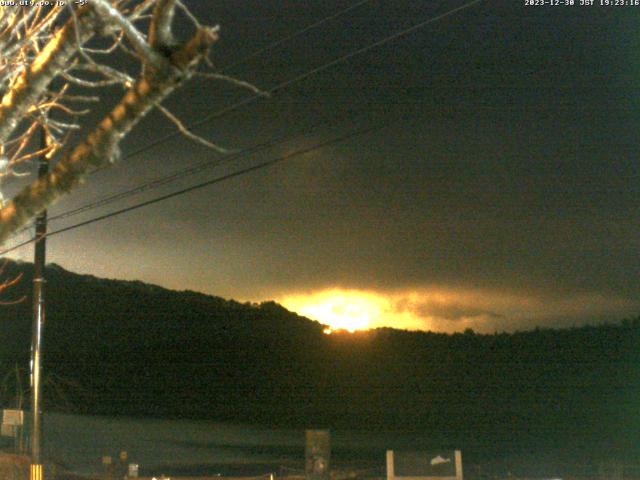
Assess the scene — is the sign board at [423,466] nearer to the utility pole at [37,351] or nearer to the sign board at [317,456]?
the sign board at [317,456]

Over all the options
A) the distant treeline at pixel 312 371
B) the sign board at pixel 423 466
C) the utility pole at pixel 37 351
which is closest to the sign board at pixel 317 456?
the sign board at pixel 423 466

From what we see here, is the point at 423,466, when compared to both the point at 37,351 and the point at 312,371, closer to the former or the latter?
the point at 37,351

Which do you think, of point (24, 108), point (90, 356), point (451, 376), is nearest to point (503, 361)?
point (451, 376)

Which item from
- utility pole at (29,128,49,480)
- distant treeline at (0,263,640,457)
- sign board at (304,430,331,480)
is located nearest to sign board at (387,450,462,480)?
Answer: sign board at (304,430,331,480)

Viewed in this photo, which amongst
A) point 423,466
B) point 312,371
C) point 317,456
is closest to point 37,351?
point 423,466

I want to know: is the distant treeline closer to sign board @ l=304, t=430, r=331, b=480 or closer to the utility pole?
sign board @ l=304, t=430, r=331, b=480
